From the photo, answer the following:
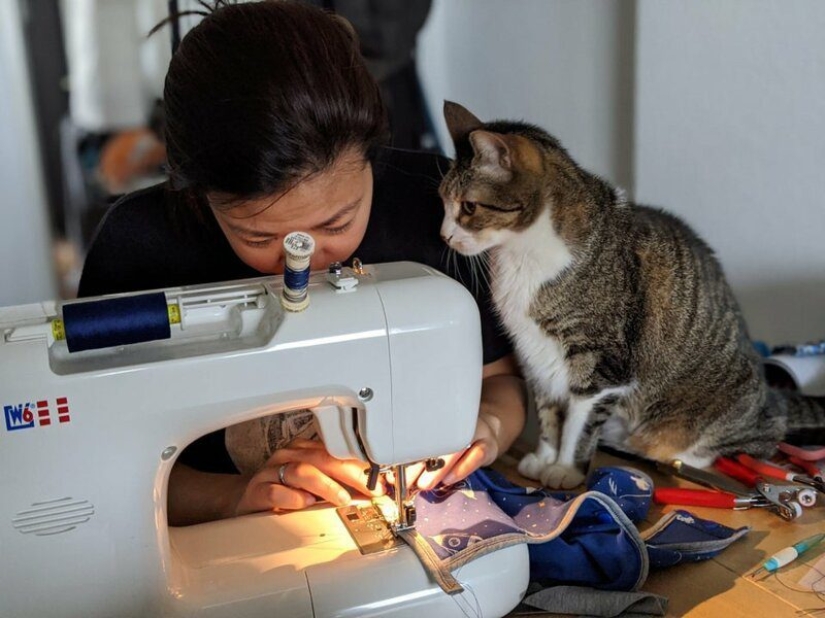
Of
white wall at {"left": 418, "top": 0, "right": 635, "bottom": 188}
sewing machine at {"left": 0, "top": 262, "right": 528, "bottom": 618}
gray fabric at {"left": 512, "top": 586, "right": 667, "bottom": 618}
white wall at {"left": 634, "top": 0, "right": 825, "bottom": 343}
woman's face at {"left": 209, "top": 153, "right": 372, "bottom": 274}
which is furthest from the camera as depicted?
white wall at {"left": 418, "top": 0, "right": 635, "bottom": 188}

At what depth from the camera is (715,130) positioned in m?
1.54

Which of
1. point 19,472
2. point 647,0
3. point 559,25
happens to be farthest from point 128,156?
point 19,472

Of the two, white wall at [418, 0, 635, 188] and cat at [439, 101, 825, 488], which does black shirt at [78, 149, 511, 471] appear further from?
white wall at [418, 0, 635, 188]

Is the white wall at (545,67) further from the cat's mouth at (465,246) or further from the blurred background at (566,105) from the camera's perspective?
the cat's mouth at (465,246)

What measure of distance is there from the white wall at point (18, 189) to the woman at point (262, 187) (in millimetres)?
1194

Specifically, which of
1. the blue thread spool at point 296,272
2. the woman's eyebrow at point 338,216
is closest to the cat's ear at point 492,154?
the woman's eyebrow at point 338,216

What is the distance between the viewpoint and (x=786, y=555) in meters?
0.88

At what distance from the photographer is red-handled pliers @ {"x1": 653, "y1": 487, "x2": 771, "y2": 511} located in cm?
101

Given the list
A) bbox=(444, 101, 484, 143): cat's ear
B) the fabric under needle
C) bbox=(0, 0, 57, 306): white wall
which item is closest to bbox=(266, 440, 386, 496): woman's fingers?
the fabric under needle

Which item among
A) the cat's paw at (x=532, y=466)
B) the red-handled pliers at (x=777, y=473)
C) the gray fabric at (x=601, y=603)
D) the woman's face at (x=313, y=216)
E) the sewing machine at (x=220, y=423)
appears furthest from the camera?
the cat's paw at (x=532, y=466)

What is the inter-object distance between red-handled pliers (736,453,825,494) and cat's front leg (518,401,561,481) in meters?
0.27

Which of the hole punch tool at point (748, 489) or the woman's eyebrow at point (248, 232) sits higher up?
the woman's eyebrow at point (248, 232)

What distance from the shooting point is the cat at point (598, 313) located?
3.85ft

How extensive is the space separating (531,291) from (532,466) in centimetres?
26
